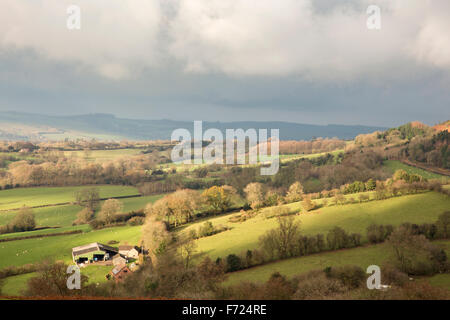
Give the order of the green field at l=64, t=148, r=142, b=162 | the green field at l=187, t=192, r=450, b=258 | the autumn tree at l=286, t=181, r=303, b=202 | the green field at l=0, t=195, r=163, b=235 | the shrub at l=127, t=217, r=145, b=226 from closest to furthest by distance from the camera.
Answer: the green field at l=187, t=192, r=450, b=258
the green field at l=0, t=195, r=163, b=235
the shrub at l=127, t=217, r=145, b=226
the autumn tree at l=286, t=181, r=303, b=202
the green field at l=64, t=148, r=142, b=162

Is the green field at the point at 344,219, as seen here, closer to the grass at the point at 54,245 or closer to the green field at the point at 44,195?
the grass at the point at 54,245

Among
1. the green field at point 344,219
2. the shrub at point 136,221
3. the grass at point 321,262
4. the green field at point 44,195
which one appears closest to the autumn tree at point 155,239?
the green field at point 344,219

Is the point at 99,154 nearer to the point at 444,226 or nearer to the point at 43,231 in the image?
the point at 43,231

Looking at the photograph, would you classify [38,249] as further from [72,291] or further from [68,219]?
[72,291]

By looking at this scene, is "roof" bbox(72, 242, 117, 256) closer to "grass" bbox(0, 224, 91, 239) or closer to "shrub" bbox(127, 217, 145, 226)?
"grass" bbox(0, 224, 91, 239)

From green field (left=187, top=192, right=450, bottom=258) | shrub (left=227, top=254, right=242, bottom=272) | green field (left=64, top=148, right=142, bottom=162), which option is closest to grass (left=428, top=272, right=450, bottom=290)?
green field (left=187, top=192, right=450, bottom=258)
